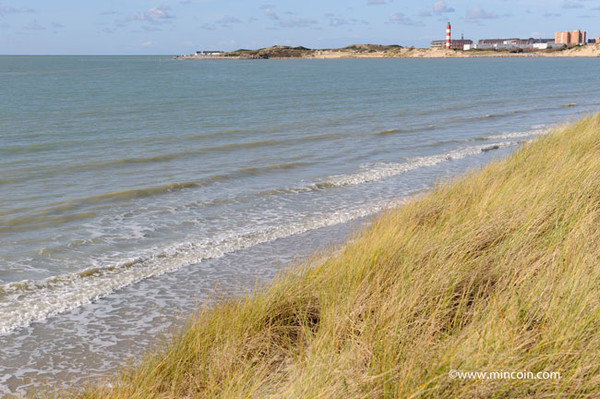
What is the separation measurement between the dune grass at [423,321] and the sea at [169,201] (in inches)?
34.6

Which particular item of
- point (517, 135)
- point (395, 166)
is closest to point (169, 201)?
point (395, 166)

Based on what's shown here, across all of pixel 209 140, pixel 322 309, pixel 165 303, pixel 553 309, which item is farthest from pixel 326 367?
pixel 209 140

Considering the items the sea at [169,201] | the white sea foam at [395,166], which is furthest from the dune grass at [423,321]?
the white sea foam at [395,166]

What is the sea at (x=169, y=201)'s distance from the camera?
6.57 metres

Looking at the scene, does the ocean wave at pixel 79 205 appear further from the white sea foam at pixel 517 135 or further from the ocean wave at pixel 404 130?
the white sea foam at pixel 517 135

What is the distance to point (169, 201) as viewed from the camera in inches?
487

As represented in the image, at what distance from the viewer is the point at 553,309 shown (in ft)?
12.9

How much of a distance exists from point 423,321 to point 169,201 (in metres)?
8.93

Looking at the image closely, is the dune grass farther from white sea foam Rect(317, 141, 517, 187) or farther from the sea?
white sea foam Rect(317, 141, 517, 187)

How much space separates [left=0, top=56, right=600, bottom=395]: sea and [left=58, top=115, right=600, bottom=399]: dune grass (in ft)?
2.89

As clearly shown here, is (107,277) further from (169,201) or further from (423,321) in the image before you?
(423,321)

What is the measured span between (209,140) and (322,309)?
16847 mm

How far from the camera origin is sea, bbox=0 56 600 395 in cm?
657

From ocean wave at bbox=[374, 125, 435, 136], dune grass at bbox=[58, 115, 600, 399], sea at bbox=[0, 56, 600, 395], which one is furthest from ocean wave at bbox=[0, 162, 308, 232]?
ocean wave at bbox=[374, 125, 435, 136]
